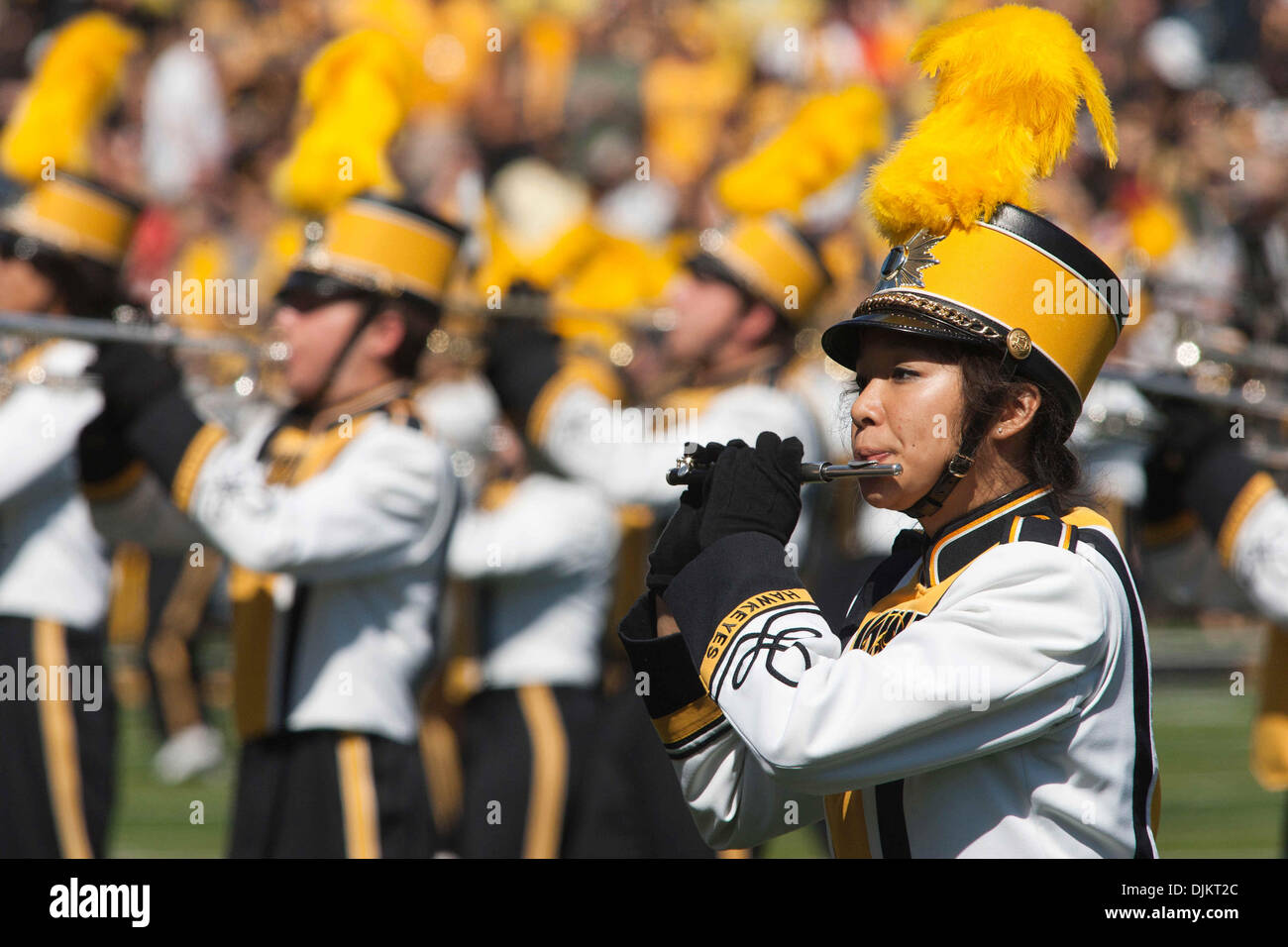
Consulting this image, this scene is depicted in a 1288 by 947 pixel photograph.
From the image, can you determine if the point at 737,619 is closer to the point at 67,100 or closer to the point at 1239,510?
the point at 1239,510

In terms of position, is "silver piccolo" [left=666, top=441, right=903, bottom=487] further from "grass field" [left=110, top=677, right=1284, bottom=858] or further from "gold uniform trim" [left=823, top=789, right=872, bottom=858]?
"grass field" [left=110, top=677, right=1284, bottom=858]

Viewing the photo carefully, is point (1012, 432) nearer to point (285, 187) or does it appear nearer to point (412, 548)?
point (412, 548)

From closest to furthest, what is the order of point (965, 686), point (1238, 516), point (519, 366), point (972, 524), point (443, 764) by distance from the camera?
point (965, 686), point (972, 524), point (1238, 516), point (519, 366), point (443, 764)

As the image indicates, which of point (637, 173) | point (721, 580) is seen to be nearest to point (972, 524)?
point (721, 580)

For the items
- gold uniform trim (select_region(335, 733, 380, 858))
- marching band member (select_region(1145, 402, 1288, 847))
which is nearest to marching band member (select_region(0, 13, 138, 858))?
gold uniform trim (select_region(335, 733, 380, 858))

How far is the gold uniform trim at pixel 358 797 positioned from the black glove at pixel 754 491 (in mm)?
1899

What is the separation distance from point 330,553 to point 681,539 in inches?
69.9

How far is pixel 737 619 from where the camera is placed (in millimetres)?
2197

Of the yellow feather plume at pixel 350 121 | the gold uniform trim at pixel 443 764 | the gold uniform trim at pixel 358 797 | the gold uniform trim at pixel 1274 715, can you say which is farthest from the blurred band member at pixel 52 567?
the gold uniform trim at pixel 1274 715

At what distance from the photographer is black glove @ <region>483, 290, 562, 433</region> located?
585cm

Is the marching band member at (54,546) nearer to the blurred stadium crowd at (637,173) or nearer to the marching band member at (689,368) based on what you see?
the blurred stadium crowd at (637,173)

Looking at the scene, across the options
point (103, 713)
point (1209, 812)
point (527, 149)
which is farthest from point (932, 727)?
point (527, 149)

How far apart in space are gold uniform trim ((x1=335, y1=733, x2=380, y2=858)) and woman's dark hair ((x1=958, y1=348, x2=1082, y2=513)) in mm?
2064
